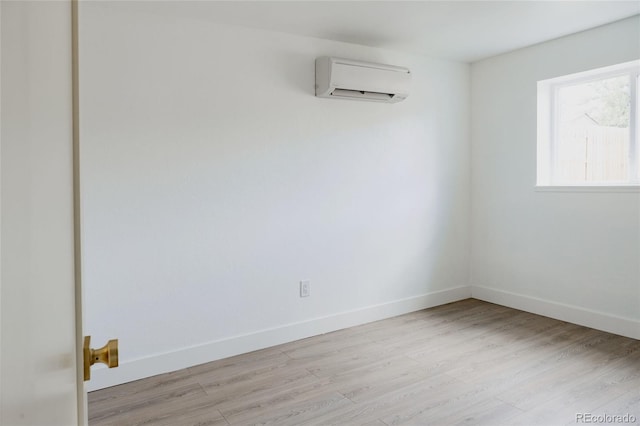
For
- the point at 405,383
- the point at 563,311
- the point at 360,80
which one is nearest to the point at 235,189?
the point at 360,80

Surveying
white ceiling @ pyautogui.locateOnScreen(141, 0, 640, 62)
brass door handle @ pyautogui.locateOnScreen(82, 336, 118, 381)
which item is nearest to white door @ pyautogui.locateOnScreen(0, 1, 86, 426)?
brass door handle @ pyautogui.locateOnScreen(82, 336, 118, 381)

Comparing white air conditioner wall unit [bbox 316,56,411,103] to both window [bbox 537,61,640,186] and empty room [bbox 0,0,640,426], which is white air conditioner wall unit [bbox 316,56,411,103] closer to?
empty room [bbox 0,0,640,426]

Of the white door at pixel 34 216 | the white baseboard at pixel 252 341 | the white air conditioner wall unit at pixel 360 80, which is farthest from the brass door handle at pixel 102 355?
the white air conditioner wall unit at pixel 360 80

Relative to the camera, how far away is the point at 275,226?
10.4ft

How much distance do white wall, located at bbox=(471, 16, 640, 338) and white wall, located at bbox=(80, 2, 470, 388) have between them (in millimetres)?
518

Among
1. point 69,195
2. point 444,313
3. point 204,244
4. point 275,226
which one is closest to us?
point 69,195

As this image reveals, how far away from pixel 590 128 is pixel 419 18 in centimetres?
174

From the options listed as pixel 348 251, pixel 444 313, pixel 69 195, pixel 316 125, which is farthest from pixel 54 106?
pixel 444 313

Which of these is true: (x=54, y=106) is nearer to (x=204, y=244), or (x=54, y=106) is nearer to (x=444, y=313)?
(x=204, y=244)

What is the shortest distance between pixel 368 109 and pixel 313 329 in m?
1.87

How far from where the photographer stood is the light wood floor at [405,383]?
2.19 m

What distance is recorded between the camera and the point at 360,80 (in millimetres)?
3273

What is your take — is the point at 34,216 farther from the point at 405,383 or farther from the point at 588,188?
the point at 588,188

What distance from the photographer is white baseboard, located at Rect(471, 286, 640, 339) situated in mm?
3193
